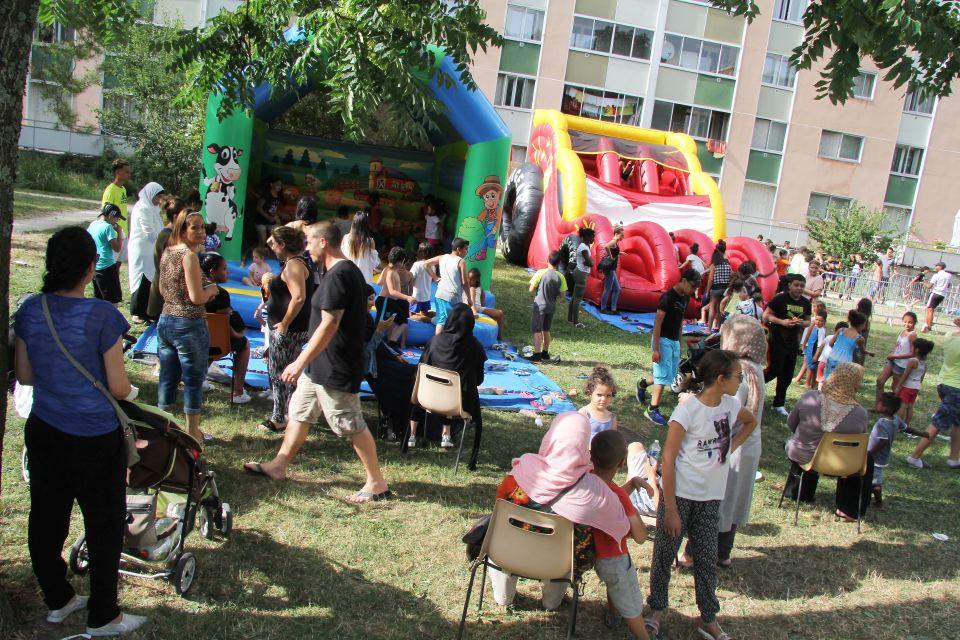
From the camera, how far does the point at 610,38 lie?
27625mm

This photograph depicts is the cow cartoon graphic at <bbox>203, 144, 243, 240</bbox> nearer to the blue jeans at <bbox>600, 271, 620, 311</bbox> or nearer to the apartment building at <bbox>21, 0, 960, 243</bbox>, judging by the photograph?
the blue jeans at <bbox>600, 271, 620, 311</bbox>

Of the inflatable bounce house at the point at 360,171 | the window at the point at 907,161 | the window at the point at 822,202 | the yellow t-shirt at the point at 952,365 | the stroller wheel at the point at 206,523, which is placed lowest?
the stroller wheel at the point at 206,523

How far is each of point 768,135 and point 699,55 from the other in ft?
14.1

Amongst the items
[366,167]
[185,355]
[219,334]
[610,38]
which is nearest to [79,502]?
[185,355]

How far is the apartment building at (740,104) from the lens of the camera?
27422 mm

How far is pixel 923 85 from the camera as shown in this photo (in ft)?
15.5

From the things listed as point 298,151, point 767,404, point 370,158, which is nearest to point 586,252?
point 767,404

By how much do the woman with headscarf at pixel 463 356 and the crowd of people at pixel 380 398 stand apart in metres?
0.01

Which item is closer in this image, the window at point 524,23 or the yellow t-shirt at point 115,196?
the yellow t-shirt at point 115,196

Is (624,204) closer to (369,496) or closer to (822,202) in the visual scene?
(369,496)

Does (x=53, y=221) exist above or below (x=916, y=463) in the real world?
above

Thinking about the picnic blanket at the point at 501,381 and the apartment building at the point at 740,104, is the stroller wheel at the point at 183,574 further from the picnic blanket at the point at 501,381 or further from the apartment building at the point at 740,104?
the apartment building at the point at 740,104

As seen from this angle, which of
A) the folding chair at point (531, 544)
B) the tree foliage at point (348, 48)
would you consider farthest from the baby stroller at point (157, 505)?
the tree foliage at point (348, 48)

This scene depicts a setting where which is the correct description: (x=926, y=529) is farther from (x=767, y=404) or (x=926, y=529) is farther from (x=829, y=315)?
(x=829, y=315)
